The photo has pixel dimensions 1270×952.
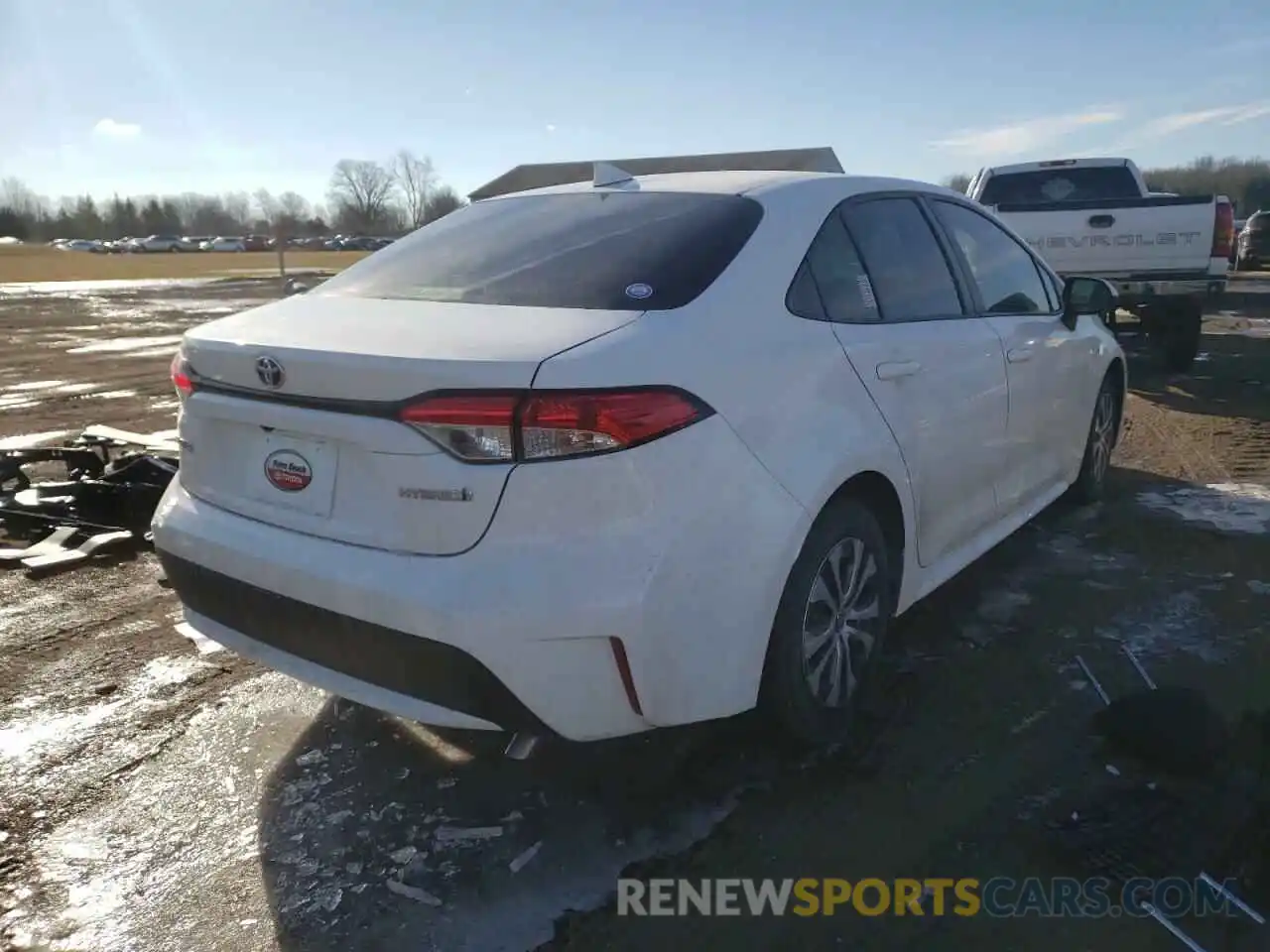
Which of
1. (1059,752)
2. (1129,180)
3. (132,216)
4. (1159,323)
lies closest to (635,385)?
(1059,752)

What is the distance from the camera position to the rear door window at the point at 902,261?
3389mm

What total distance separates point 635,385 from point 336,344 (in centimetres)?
77

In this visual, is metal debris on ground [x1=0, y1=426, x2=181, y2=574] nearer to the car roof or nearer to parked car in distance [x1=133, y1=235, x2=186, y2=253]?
the car roof

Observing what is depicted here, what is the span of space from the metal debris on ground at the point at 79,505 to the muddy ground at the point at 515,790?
35 centimetres

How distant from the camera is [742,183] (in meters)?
3.35

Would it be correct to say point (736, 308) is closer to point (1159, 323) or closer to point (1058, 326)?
point (1058, 326)

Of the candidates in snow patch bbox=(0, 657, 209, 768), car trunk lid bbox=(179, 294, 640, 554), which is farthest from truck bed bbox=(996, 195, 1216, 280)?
snow patch bbox=(0, 657, 209, 768)

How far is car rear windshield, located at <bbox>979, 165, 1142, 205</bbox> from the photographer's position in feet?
38.0

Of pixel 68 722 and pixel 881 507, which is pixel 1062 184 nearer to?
pixel 881 507

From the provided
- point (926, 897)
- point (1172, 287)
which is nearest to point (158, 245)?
point (1172, 287)

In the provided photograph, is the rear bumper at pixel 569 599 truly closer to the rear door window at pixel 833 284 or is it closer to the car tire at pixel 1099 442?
the rear door window at pixel 833 284

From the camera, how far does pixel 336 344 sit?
2.56 meters

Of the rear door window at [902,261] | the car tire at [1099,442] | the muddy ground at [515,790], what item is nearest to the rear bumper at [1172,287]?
the car tire at [1099,442]

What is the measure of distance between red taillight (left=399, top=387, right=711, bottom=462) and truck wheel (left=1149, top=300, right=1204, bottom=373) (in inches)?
368
